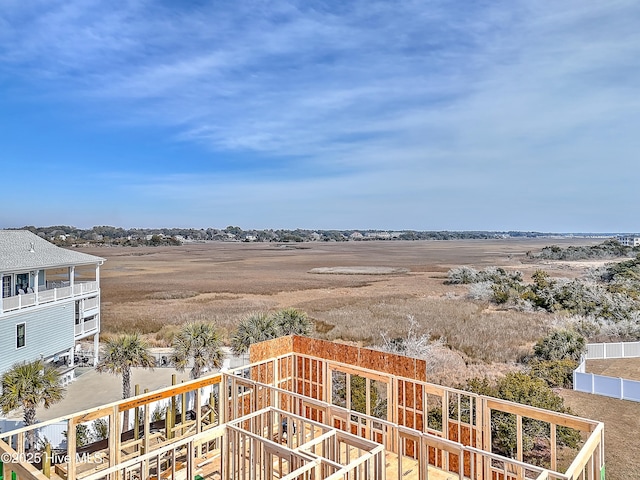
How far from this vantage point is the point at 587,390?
44.7 ft

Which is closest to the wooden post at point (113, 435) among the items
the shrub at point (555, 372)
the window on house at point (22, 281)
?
the window on house at point (22, 281)

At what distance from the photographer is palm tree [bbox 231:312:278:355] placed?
14633 millimetres

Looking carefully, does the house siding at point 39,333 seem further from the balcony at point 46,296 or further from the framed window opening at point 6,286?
the framed window opening at point 6,286

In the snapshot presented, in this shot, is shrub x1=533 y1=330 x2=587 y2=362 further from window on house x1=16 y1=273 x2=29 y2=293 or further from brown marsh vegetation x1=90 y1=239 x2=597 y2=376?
window on house x1=16 y1=273 x2=29 y2=293

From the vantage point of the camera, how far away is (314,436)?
731cm


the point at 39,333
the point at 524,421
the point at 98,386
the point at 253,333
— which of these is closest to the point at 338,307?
the point at 253,333

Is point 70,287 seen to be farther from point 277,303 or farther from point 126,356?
point 277,303

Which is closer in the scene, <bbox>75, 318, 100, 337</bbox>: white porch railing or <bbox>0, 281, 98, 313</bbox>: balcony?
<bbox>0, 281, 98, 313</bbox>: balcony

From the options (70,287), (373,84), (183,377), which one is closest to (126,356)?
(183,377)

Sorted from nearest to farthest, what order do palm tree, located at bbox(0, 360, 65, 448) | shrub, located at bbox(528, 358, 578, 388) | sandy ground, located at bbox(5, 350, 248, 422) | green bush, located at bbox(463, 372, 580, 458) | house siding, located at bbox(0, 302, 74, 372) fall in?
palm tree, located at bbox(0, 360, 65, 448) → green bush, located at bbox(463, 372, 580, 458) → sandy ground, located at bbox(5, 350, 248, 422) → house siding, located at bbox(0, 302, 74, 372) → shrub, located at bbox(528, 358, 578, 388)

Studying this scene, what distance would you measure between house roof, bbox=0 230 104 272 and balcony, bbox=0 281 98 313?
3.04ft

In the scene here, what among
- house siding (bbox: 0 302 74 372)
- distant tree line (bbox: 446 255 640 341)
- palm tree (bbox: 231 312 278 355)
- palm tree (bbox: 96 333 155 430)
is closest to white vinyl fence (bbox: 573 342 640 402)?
distant tree line (bbox: 446 255 640 341)

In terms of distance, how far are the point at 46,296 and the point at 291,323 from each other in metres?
8.99

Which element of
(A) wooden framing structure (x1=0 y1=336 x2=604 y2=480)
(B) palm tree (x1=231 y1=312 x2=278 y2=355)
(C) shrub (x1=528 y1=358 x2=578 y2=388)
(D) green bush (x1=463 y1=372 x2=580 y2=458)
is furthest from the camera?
(B) palm tree (x1=231 y1=312 x2=278 y2=355)
